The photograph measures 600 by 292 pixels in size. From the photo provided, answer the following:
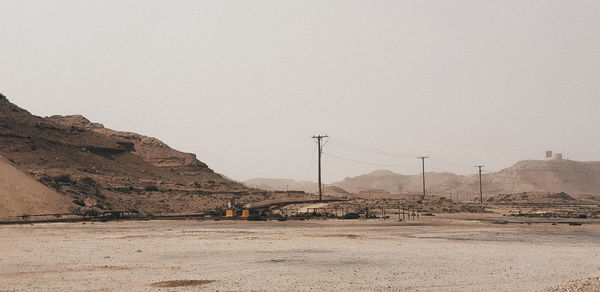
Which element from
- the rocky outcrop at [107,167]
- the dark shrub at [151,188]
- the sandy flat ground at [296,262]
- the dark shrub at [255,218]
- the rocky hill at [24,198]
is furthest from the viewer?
the dark shrub at [151,188]

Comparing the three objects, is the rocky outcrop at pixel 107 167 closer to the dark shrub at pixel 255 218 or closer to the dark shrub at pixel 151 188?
the dark shrub at pixel 151 188

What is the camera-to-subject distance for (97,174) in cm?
9712

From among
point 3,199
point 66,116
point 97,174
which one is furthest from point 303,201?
point 66,116

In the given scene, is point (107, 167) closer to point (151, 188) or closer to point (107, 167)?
point (107, 167)

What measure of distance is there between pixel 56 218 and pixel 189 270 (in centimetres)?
4131

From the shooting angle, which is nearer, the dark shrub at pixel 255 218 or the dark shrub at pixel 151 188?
the dark shrub at pixel 255 218

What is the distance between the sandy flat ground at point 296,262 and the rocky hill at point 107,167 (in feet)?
134

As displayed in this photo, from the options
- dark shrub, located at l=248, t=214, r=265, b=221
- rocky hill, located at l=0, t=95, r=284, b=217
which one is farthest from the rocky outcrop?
dark shrub, located at l=248, t=214, r=265, b=221

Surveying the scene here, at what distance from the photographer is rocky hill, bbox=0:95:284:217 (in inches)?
3125

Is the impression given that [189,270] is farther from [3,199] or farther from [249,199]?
[249,199]

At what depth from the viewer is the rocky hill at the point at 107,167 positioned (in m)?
79.4

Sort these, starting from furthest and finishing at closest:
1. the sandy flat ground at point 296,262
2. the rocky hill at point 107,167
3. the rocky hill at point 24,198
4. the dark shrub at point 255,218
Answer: the rocky hill at point 107,167 < the dark shrub at point 255,218 < the rocky hill at point 24,198 < the sandy flat ground at point 296,262

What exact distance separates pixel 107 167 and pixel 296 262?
91.9 meters

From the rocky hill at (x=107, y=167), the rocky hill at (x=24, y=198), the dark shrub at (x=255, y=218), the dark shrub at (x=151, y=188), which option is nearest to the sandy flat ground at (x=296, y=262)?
the rocky hill at (x=24, y=198)
